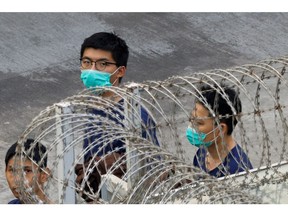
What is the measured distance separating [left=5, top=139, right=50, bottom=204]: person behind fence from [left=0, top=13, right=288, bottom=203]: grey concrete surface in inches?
192

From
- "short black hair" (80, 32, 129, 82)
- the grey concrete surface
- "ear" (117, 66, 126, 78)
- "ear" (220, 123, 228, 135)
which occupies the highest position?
"short black hair" (80, 32, 129, 82)

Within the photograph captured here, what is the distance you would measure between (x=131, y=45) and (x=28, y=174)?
22.7 feet

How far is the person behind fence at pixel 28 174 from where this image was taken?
603 cm

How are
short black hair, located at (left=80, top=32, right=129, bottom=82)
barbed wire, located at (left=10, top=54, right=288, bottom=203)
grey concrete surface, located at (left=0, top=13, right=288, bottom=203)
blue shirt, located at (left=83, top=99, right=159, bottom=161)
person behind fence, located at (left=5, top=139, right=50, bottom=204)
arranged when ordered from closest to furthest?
barbed wire, located at (left=10, top=54, right=288, bottom=203) < person behind fence, located at (left=5, top=139, right=50, bottom=204) < blue shirt, located at (left=83, top=99, right=159, bottom=161) < short black hair, located at (left=80, top=32, right=129, bottom=82) < grey concrete surface, located at (left=0, top=13, right=288, bottom=203)

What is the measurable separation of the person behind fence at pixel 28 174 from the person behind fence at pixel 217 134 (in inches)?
39.7

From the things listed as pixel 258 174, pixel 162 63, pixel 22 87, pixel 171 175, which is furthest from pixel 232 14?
pixel 171 175

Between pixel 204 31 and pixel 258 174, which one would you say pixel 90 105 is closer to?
pixel 258 174

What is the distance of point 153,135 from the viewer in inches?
256

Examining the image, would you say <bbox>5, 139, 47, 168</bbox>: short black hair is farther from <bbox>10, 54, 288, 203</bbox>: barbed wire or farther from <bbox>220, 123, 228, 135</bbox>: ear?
<bbox>220, 123, 228, 135</bbox>: ear

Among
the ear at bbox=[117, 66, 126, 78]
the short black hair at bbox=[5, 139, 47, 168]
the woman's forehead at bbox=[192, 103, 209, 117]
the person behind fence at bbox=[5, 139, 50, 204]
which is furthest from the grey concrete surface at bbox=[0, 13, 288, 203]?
the person behind fence at bbox=[5, 139, 50, 204]

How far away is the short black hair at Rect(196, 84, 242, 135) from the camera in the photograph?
21.6 ft

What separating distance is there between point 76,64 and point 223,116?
6311 millimetres

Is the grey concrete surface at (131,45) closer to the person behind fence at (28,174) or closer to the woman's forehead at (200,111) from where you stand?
the woman's forehead at (200,111)

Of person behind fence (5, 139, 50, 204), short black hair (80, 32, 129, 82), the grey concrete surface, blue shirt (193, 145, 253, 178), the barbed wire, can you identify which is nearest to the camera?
the barbed wire
